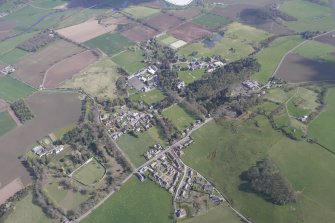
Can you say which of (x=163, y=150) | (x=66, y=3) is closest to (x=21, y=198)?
(x=163, y=150)

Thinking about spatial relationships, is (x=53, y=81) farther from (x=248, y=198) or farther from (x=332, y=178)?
(x=332, y=178)

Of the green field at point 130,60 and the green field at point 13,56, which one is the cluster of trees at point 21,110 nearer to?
the green field at point 13,56

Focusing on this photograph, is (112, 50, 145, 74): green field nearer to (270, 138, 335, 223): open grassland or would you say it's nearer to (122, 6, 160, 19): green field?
(122, 6, 160, 19): green field

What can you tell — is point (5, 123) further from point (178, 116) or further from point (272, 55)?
point (272, 55)

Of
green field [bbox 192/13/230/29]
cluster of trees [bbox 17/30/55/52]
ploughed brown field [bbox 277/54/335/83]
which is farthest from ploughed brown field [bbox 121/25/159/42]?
ploughed brown field [bbox 277/54/335/83]

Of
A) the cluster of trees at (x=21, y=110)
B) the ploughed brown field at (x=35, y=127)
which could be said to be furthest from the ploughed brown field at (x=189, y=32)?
the cluster of trees at (x=21, y=110)
